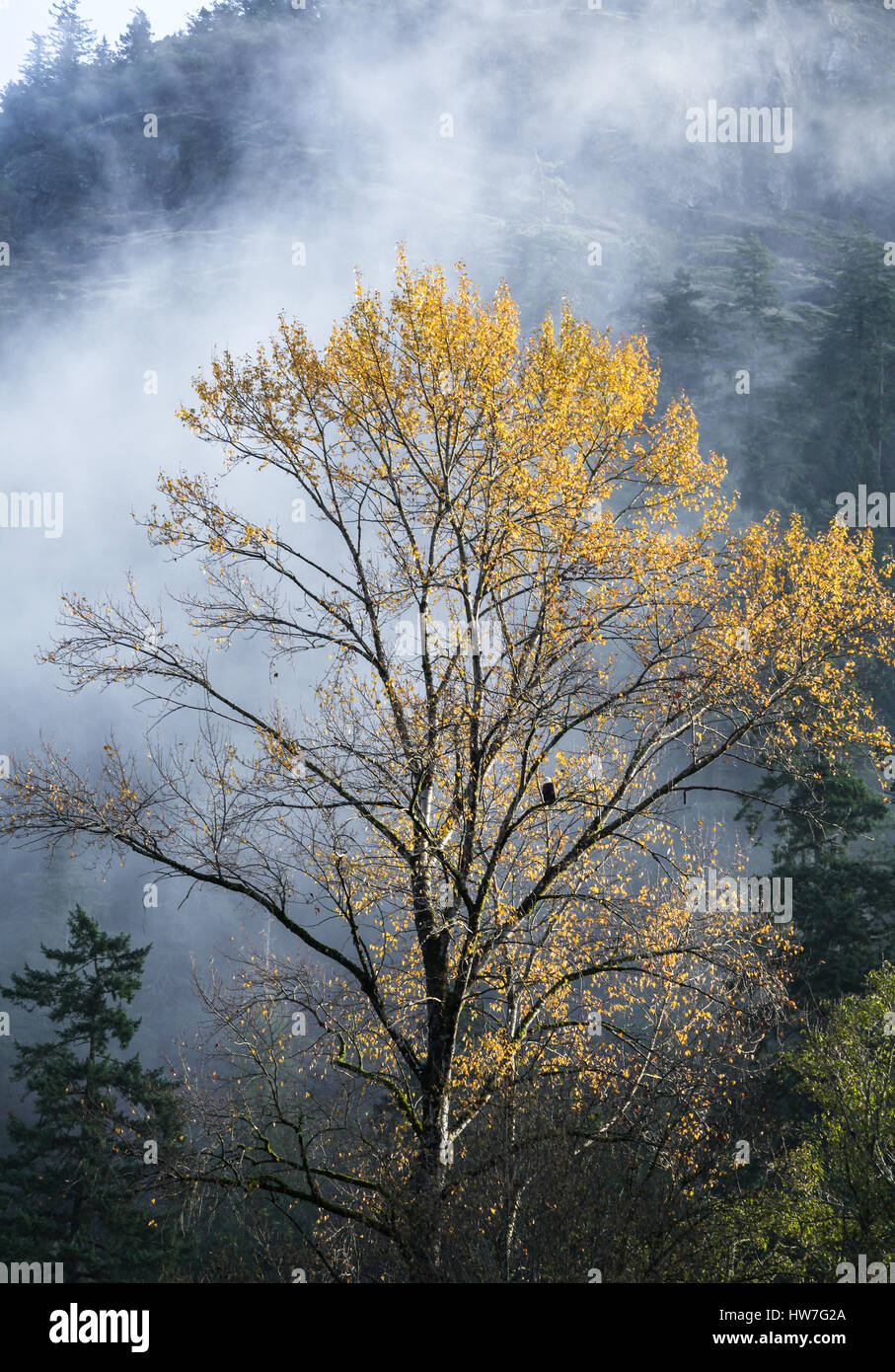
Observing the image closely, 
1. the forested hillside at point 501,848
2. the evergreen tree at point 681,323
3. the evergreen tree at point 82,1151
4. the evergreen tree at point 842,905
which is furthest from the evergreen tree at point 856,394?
the evergreen tree at point 82,1151

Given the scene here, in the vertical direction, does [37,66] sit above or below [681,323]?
above

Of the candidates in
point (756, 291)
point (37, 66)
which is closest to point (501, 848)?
point (756, 291)

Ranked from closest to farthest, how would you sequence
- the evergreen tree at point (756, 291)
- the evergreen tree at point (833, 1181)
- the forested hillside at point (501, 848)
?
the forested hillside at point (501, 848) < the evergreen tree at point (833, 1181) < the evergreen tree at point (756, 291)

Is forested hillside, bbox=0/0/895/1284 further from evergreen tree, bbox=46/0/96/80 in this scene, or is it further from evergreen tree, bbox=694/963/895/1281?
evergreen tree, bbox=46/0/96/80

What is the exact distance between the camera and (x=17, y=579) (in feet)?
354

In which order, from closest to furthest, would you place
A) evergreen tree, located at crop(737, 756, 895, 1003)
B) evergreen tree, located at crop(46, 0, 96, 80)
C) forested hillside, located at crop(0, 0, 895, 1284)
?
forested hillside, located at crop(0, 0, 895, 1284), evergreen tree, located at crop(737, 756, 895, 1003), evergreen tree, located at crop(46, 0, 96, 80)

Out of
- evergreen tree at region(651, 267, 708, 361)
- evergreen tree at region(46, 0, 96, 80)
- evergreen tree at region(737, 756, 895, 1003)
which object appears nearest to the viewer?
evergreen tree at region(737, 756, 895, 1003)

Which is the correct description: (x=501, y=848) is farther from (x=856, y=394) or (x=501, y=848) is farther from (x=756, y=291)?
(x=756, y=291)

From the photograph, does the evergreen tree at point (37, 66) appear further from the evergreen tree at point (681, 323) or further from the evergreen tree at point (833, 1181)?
the evergreen tree at point (833, 1181)

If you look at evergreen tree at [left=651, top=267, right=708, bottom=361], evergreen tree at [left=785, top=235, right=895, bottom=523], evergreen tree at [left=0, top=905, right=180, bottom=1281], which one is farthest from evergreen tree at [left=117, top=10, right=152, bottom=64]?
evergreen tree at [left=0, top=905, right=180, bottom=1281]

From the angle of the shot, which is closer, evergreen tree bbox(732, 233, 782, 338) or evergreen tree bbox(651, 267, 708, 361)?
evergreen tree bbox(732, 233, 782, 338)

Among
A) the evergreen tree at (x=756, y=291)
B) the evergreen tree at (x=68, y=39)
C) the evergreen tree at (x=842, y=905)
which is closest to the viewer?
the evergreen tree at (x=842, y=905)
